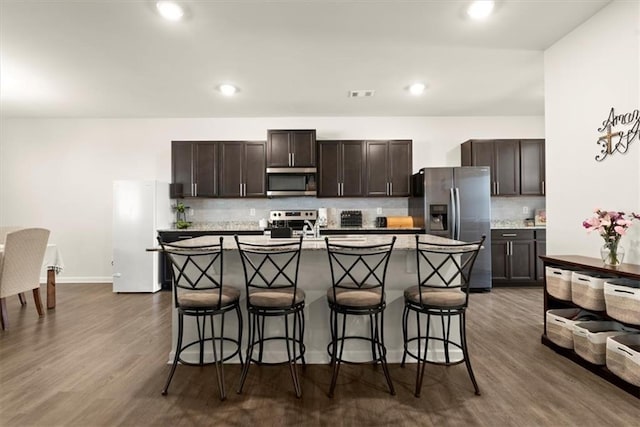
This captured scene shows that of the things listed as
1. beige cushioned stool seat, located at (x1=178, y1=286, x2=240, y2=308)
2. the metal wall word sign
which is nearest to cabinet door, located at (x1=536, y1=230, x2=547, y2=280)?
the metal wall word sign

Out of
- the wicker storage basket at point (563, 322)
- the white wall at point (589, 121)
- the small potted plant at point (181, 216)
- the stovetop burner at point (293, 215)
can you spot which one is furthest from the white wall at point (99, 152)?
the wicker storage basket at point (563, 322)

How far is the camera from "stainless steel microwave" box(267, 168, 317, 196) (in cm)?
512

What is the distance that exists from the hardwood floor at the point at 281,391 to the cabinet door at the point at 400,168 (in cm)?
261

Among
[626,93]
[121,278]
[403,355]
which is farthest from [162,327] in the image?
[626,93]

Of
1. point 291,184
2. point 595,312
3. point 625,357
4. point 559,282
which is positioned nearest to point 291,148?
point 291,184

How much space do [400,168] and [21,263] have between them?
16.6 feet

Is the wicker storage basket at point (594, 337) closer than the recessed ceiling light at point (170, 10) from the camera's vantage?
Yes

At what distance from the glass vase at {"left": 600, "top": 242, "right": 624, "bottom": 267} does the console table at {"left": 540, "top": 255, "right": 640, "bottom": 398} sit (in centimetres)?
→ 4

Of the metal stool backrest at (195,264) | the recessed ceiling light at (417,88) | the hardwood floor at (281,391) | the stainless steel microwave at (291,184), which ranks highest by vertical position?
the recessed ceiling light at (417,88)

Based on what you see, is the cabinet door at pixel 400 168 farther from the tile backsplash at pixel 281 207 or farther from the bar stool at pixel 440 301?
the bar stool at pixel 440 301

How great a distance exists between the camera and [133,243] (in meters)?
4.84

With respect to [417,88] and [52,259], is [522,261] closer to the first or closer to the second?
[417,88]

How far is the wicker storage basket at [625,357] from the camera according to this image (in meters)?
2.01

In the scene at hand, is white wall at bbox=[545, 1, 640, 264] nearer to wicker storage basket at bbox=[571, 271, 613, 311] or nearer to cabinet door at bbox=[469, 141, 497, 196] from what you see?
wicker storage basket at bbox=[571, 271, 613, 311]
